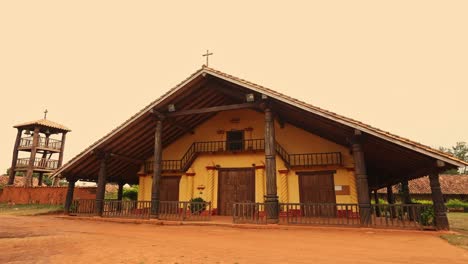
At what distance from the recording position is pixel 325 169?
15.0m

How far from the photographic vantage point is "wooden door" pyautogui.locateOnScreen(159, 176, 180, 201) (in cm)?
1767

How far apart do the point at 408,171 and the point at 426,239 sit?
490cm

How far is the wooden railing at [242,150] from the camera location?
15000 mm

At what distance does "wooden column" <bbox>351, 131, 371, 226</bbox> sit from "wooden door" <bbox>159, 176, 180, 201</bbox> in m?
11.2

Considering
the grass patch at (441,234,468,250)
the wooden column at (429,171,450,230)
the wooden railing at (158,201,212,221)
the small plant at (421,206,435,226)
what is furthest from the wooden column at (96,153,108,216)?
the wooden column at (429,171,450,230)

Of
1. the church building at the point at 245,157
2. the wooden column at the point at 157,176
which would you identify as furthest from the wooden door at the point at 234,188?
the wooden column at the point at 157,176

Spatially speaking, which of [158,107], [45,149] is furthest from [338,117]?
[45,149]

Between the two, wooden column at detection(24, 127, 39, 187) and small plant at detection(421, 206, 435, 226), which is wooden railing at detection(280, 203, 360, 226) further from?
wooden column at detection(24, 127, 39, 187)

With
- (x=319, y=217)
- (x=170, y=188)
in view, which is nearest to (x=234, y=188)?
(x=170, y=188)

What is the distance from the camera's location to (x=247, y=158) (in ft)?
54.2

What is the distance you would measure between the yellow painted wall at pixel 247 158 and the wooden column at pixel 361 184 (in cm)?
439

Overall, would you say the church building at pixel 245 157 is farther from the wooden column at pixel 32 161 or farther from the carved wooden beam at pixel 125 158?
the wooden column at pixel 32 161

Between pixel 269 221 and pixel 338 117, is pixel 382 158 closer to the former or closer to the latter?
pixel 338 117

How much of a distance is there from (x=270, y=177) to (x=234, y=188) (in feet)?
19.1
